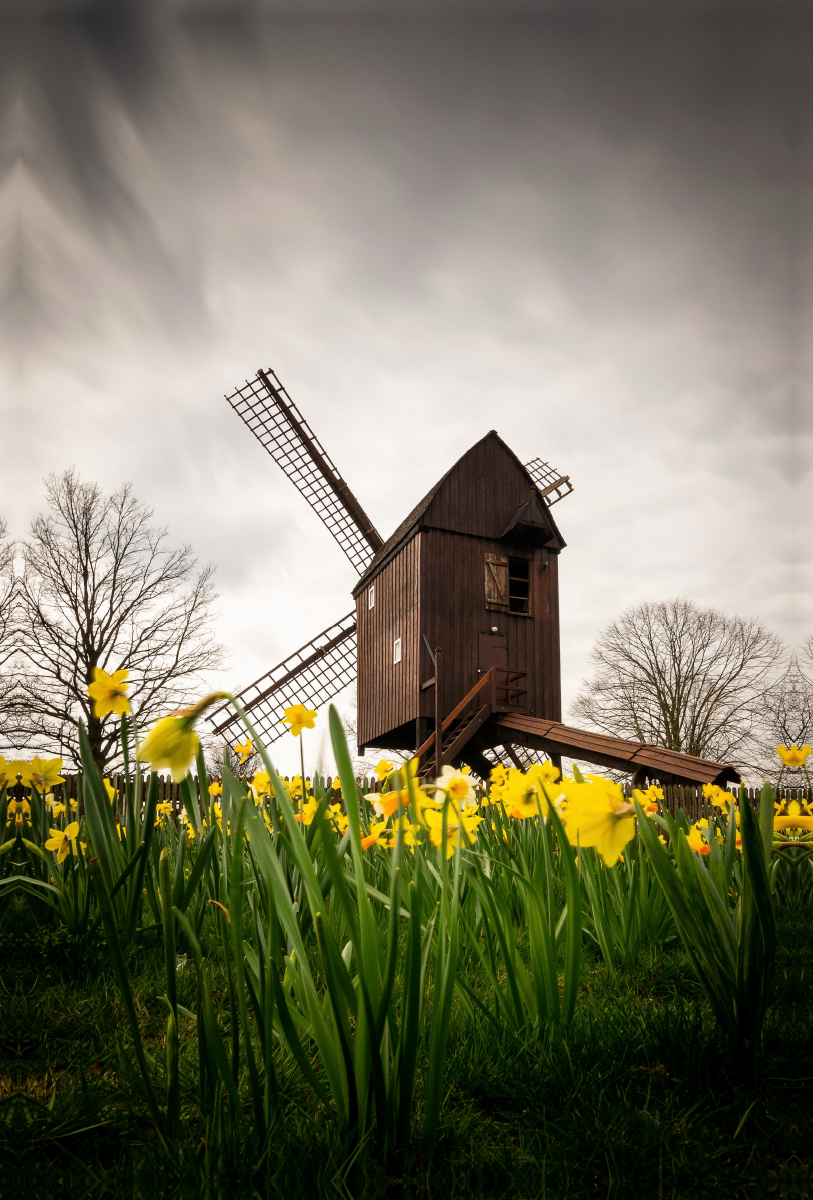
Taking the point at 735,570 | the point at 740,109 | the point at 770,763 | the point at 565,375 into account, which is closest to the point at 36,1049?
the point at 740,109

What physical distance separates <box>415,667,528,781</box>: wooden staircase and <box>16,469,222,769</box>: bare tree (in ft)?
25.3

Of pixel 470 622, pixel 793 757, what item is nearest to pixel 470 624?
pixel 470 622

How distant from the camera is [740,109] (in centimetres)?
721

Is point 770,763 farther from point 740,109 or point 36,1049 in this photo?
point 36,1049

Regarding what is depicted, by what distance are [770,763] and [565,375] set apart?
62.7ft

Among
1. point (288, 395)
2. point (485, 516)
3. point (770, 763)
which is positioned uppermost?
point (288, 395)

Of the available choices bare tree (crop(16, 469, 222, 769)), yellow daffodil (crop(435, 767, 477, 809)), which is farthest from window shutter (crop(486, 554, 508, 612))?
yellow daffodil (crop(435, 767, 477, 809))

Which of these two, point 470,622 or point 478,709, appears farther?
point 470,622

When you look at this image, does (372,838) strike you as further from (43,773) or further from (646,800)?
A: (43,773)

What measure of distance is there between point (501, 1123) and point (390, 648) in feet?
53.3

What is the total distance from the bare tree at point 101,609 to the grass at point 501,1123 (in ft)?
56.2

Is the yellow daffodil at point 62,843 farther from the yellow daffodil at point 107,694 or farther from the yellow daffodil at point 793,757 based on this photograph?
the yellow daffodil at point 793,757

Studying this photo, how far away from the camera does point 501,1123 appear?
1237 millimetres

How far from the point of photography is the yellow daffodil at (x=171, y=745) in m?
0.89
